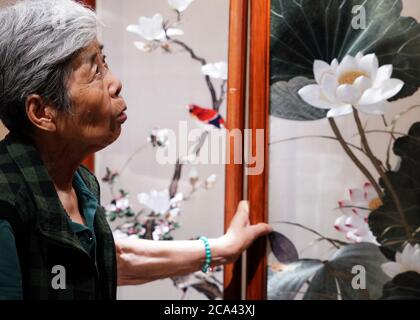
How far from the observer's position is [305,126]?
111 cm

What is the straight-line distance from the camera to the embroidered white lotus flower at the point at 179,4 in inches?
43.8

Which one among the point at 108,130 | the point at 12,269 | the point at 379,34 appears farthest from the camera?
the point at 379,34

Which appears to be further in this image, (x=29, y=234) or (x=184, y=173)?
(x=184, y=173)

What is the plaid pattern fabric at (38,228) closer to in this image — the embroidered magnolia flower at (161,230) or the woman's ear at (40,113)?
the woman's ear at (40,113)

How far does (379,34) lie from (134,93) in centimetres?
55

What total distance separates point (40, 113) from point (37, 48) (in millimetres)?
106

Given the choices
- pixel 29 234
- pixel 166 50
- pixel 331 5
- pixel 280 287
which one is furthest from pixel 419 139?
pixel 29 234

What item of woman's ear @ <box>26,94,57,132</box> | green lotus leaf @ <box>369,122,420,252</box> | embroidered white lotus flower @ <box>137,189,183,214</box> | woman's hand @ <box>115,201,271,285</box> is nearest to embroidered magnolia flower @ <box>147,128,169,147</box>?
embroidered white lotus flower @ <box>137,189,183,214</box>

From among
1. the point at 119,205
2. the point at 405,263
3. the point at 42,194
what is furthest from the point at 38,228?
the point at 405,263

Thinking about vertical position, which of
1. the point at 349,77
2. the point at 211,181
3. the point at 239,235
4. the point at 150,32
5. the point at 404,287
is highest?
the point at 150,32

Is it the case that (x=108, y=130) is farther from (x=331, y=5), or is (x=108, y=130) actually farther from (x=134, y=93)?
(x=331, y=5)

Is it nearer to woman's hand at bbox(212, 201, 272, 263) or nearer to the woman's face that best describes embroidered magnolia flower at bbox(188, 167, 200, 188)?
woman's hand at bbox(212, 201, 272, 263)

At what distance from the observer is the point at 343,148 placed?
1.09 metres

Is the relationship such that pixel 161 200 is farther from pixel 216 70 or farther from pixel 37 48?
pixel 37 48
